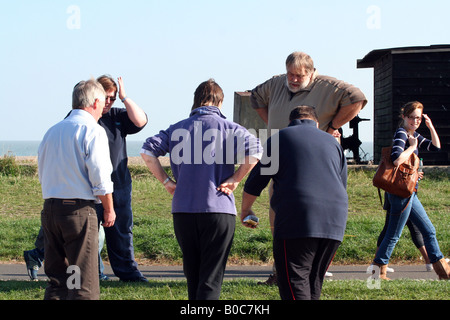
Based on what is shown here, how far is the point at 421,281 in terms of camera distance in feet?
20.1

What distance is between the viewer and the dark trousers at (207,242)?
4211mm

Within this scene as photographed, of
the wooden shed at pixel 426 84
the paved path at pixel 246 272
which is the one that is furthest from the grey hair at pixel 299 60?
the wooden shed at pixel 426 84

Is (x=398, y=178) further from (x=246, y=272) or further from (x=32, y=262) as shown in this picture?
(x=32, y=262)

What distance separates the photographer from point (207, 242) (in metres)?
4.23

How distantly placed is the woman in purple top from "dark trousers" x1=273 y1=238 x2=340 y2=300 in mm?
389

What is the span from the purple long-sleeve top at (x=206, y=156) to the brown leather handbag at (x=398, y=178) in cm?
249

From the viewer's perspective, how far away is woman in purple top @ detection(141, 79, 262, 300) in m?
4.22

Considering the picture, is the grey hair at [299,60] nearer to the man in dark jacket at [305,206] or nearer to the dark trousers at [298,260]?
the man in dark jacket at [305,206]

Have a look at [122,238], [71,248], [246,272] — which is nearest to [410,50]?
[246,272]

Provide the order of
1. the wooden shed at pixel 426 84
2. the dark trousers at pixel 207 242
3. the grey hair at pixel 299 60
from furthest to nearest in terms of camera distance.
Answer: the wooden shed at pixel 426 84, the grey hair at pixel 299 60, the dark trousers at pixel 207 242

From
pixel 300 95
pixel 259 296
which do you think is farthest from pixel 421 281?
pixel 300 95

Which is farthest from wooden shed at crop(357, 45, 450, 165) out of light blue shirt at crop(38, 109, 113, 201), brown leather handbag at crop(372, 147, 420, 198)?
light blue shirt at crop(38, 109, 113, 201)

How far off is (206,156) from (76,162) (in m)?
0.89
